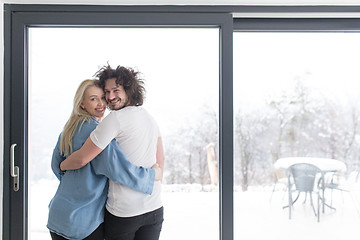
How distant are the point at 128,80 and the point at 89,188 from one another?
0.54m

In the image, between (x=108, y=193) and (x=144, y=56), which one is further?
(x=144, y=56)

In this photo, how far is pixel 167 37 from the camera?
1775mm

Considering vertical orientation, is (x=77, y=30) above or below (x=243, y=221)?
above

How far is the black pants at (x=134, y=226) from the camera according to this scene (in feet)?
5.03

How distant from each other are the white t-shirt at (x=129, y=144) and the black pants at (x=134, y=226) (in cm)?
2

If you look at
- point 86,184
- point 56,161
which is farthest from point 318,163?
point 56,161

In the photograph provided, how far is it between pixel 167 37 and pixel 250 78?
0.48m

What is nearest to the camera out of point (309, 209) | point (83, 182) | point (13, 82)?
point (83, 182)

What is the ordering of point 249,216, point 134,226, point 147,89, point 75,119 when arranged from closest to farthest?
1. point 134,226
2. point 75,119
3. point 147,89
4. point 249,216

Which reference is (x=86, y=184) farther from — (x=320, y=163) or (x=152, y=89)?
(x=320, y=163)

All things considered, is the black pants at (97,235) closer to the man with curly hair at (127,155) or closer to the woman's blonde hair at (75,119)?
the man with curly hair at (127,155)

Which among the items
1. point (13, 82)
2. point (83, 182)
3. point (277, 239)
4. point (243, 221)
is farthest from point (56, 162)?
point (277, 239)

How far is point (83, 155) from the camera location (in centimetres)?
155

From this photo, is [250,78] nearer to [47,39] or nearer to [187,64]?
[187,64]
